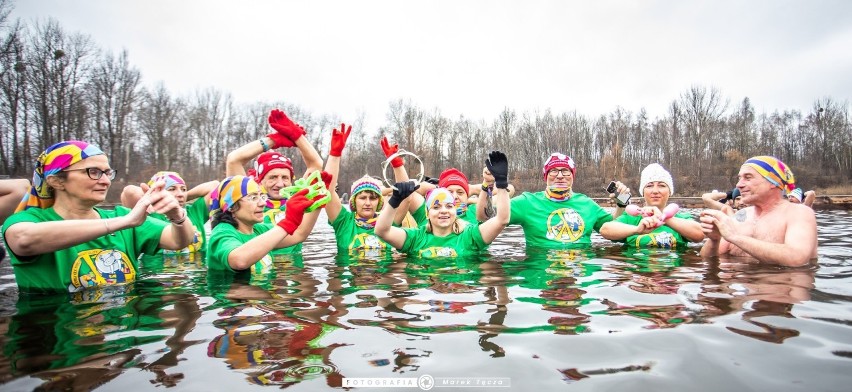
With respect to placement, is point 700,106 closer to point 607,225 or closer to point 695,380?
point 607,225

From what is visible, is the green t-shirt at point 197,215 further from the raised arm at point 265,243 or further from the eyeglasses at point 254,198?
the raised arm at point 265,243

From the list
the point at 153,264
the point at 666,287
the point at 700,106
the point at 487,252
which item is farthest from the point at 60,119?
the point at 700,106

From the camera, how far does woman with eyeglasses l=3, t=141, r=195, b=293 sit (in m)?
3.14

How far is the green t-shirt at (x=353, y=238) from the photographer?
20.3 ft

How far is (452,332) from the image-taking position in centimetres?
260

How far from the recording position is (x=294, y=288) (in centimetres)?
402

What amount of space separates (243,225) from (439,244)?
2.33 meters

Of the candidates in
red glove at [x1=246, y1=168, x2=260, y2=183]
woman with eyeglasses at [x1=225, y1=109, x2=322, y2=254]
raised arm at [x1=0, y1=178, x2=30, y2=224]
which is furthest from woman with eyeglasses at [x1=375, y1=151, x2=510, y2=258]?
raised arm at [x1=0, y1=178, x2=30, y2=224]

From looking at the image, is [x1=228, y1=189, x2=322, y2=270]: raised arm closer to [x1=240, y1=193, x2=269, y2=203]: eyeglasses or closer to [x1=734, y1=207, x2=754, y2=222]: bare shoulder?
[x1=240, y1=193, x2=269, y2=203]: eyeglasses

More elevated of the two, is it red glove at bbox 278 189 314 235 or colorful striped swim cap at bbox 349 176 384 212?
colorful striped swim cap at bbox 349 176 384 212

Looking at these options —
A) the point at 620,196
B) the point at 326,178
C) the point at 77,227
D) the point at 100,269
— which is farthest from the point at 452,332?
the point at 620,196

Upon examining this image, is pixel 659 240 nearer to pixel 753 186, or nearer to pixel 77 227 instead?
pixel 753 186

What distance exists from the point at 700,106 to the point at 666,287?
179 ft

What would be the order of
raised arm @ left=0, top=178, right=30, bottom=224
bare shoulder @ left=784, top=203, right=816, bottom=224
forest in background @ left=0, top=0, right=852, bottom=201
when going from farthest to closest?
forest in background @ left=0, top=0, right=852, bottom=201 < bare shoulder @ left=784, top=203, right=816, bottom=224 < raised arm @ left=0, top=178, right=30, bottom=224
